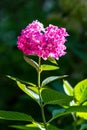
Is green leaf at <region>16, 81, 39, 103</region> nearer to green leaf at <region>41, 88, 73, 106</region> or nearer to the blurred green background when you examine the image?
green leaf at <region>41, 88, 73, 106</region>

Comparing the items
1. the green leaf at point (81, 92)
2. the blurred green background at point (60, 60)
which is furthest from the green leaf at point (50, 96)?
the blurred green background at point (60, 60)

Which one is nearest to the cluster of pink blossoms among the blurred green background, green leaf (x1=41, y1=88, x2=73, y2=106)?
green leaf (x1=41, y1=88, x2=73, y2=106)

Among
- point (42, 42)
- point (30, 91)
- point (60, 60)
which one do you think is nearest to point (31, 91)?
point (30, 91)

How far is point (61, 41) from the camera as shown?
140 centimetres

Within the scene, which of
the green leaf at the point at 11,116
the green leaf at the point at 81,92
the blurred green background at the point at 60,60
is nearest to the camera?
the green leaf at the point at 11,116

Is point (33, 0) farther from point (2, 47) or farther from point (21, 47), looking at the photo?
point (21, 47)

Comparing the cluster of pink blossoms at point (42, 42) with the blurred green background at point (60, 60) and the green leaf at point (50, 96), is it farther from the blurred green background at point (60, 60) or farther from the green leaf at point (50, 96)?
the blurred green background at point (60, 60)

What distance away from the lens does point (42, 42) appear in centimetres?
137

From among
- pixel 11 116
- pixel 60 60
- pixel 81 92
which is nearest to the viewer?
pixel 11 116

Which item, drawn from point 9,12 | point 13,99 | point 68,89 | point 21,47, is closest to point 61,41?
point 21,47

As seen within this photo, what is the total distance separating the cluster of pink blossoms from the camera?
4.49 feet

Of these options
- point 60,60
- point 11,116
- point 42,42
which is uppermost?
point 60,60

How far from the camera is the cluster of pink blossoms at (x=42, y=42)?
1.37 meters

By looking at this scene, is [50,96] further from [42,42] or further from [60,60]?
[60,60]
